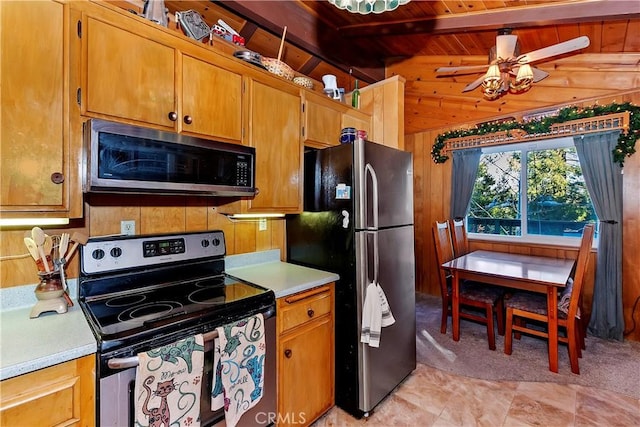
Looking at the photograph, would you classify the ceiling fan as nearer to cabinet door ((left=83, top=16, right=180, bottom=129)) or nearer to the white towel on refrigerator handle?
the white towel on refrigerator handle

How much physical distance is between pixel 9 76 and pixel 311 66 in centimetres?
215

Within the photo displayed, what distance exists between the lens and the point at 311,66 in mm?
2682

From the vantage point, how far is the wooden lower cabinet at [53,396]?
33.6 inches

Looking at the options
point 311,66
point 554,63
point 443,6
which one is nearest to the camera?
point 443,6

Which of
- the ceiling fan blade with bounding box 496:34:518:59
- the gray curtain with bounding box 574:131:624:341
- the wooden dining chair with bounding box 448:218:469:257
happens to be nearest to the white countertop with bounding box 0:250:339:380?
the wooden dining chair with bounding box 448:218:469:257

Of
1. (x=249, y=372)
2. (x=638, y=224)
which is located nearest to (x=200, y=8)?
(x=249, y=372)

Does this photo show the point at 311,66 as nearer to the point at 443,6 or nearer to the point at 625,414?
the point at 443,6

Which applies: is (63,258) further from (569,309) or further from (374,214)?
(569,309)

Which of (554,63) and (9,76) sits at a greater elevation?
(554,63)

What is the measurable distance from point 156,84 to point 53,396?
1.29 metres

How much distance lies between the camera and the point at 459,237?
3.61 m

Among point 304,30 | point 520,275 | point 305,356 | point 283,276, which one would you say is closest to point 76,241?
point 283,276

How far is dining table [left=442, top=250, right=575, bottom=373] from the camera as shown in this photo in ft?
7.59

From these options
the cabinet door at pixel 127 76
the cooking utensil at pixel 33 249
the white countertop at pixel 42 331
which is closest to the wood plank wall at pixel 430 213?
the white countertop at pixel 42 331
